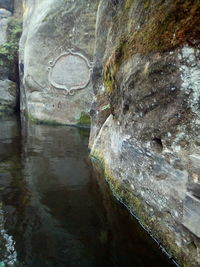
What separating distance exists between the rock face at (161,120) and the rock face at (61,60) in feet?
26.3

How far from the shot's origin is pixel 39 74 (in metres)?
12.3

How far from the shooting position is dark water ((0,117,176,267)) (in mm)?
2441

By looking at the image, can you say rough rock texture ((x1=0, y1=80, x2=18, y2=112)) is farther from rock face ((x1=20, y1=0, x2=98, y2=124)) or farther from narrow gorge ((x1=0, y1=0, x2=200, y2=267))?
narrow gorge ((x1=0, y1=0, x2=200, y2=267))

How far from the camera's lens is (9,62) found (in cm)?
1650

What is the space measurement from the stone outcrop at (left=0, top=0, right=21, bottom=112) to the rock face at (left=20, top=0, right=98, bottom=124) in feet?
14.5

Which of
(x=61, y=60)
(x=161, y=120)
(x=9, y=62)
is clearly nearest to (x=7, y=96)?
(x=9, y=62)

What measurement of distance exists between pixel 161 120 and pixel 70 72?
9943 millimetres

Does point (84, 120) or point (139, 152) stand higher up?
point (139, 152)

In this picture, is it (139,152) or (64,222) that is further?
(139,152)

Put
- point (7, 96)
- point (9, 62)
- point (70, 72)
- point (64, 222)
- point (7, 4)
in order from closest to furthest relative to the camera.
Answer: point (64, 222) < point (70, 72) < point (7, 96) < point (9, 62) < point (7, 4)

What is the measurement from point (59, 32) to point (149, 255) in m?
11.5

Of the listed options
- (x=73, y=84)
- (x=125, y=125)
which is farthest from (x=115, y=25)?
(x=73, y=84)

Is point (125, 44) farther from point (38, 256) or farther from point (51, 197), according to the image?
point (38, 256)

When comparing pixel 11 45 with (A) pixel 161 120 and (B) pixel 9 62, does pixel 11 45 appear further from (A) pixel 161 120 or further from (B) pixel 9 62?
(A) pixel 161 120
